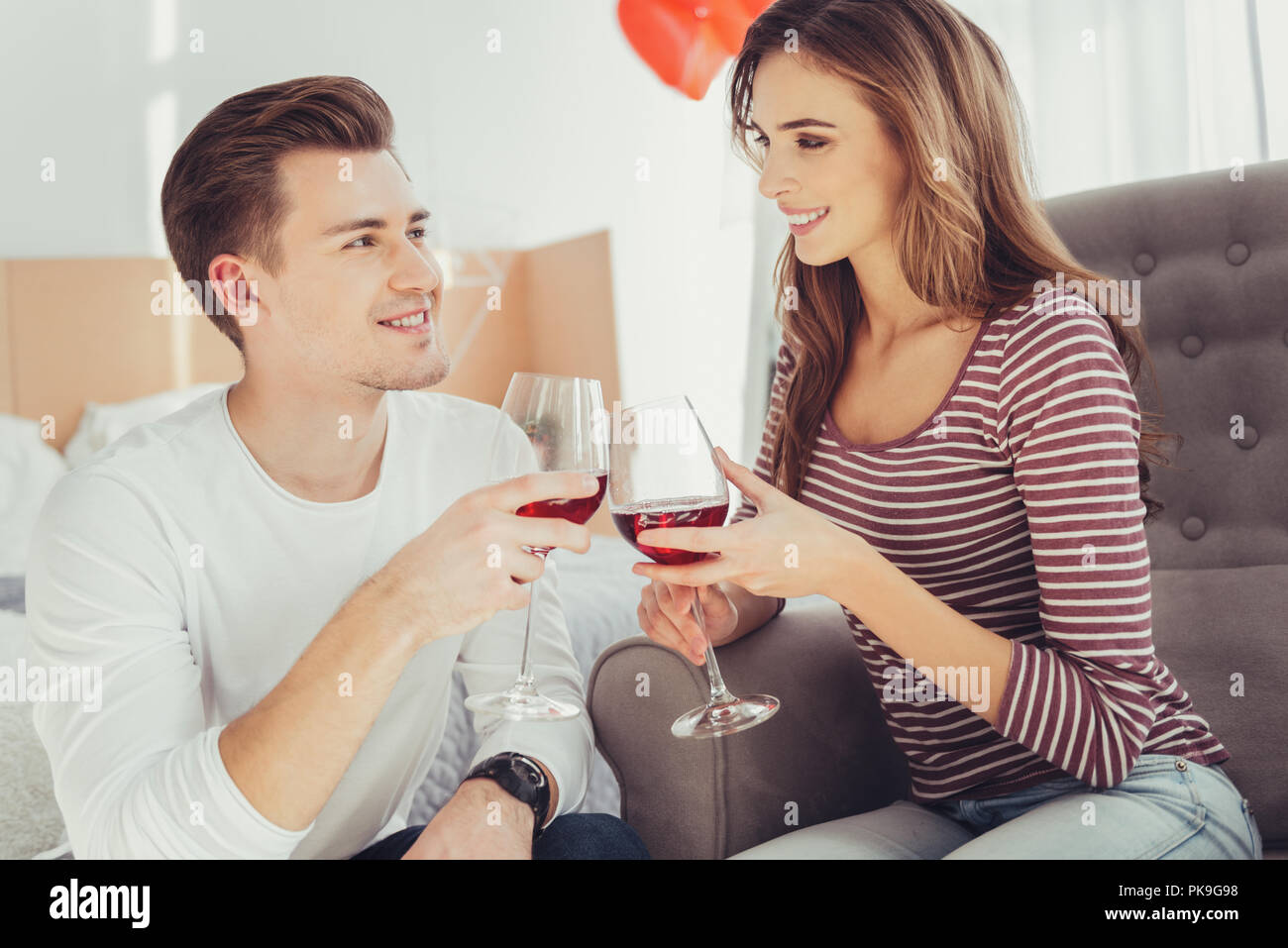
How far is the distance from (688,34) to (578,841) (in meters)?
2.30

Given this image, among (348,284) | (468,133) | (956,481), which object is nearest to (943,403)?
(956,481)

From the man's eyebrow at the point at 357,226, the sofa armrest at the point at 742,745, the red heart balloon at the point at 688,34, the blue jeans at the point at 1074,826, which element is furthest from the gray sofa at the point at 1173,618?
the red heart balloon at the point at 688,34

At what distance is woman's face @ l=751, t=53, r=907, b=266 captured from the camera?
1021 mm

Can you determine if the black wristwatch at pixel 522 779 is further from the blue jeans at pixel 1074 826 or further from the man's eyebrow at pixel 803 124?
the man's eyebrow at pixel 803 124

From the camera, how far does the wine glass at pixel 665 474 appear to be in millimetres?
760

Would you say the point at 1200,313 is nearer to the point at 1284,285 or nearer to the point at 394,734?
the point at 1284,285

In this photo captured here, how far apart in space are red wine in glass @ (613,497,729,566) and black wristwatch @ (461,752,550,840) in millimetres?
272

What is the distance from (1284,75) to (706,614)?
1781 mm

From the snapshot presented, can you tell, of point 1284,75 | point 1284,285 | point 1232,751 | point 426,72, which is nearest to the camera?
point 1232,751

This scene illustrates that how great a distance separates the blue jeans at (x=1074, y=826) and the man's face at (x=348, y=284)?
580 millimetres

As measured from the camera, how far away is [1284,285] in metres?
1.33

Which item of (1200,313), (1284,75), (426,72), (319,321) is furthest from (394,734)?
(426,72)

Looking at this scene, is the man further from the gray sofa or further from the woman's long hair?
the woman's long hair
